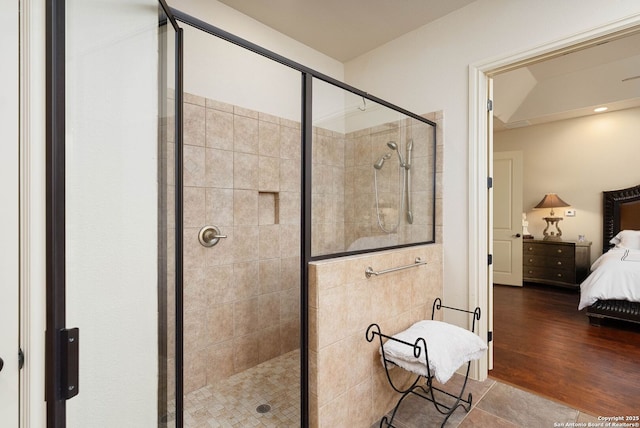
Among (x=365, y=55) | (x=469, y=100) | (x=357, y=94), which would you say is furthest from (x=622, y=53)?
(x=357, y=94)

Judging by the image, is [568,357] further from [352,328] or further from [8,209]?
[8,209]

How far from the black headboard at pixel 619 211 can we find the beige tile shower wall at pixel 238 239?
4621 mm

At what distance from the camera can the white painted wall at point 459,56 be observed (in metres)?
1.93

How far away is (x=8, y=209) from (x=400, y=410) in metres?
2.05

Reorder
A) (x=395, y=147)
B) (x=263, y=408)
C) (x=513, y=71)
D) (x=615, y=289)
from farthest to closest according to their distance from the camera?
1. (x=513, y=71)
2. (x=615, y=289)
3. (x=395, y=147)
4. (x=263, y=408)

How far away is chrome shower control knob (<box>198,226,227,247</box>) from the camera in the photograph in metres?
2.09

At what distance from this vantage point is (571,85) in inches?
171

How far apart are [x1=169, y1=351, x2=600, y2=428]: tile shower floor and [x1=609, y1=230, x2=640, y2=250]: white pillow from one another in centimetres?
332

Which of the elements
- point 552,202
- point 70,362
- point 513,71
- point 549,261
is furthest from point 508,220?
point 70,362

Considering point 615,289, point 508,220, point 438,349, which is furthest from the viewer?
point 508,220

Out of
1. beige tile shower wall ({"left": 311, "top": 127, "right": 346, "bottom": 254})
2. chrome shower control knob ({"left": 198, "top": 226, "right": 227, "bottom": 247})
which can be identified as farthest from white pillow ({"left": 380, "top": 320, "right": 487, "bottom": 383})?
chrome shower control knob ({"left": 198, "top": 226, "right": 227, "bottom": 247})

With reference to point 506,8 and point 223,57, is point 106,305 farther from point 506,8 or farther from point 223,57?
point 506,8

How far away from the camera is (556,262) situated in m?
4.62

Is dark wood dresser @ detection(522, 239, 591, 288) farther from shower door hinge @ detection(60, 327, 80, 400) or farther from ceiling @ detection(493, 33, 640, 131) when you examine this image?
shower door hinge @ detection(60, 327, 80, 400)
